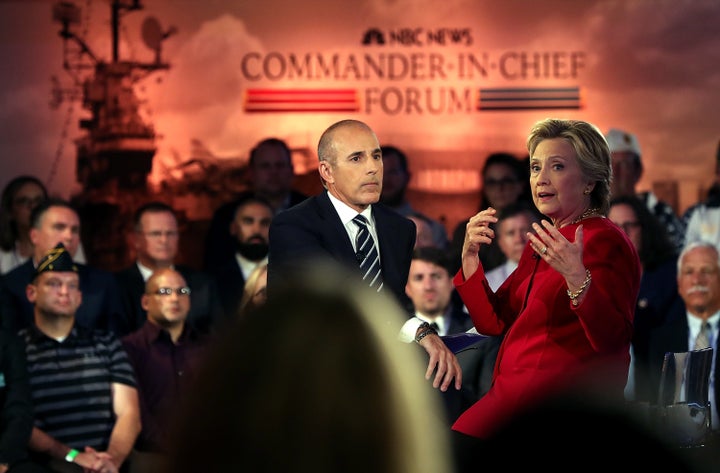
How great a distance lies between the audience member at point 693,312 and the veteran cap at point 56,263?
2884 mm

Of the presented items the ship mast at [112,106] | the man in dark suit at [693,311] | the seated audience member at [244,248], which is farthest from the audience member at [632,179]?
the ship mast at [112,106]

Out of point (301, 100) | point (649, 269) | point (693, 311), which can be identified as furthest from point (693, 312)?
point (301, 100)

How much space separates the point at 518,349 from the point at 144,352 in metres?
3.12

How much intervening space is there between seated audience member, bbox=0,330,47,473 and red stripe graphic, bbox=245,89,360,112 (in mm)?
2550

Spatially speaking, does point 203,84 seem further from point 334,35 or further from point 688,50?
point 688,50

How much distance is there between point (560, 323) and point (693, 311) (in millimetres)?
3277

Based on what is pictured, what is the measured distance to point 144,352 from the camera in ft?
18.9

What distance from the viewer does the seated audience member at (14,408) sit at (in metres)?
5.17

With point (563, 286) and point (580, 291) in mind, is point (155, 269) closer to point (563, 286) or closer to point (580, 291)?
point (563, 286)

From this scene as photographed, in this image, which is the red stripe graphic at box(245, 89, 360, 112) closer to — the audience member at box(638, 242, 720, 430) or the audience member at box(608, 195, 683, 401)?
the audience member at box(608, 195, 683, 401)

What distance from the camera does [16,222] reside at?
265 inches

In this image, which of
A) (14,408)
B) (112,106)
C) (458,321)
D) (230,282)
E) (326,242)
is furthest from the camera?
(112,106)

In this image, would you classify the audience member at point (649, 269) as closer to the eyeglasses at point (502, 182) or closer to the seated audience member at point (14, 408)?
the eyeglasses at point (502, 182)

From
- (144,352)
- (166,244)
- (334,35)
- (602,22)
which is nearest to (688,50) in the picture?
(602,22)
